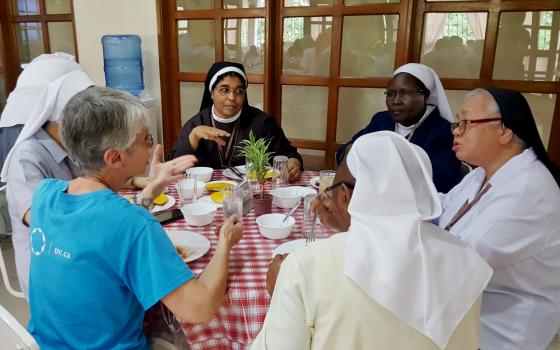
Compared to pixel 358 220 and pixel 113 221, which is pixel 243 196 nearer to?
pixel 113 221

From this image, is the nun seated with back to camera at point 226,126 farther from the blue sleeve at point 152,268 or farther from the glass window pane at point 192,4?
the blue sleeve at point 152,268

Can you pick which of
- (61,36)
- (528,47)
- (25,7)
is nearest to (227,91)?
(528,47)

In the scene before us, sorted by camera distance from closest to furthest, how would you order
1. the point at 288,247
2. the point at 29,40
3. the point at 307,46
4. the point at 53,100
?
the point at 288,247, the point at 53,100, the point at 307,46, the point at 29,40

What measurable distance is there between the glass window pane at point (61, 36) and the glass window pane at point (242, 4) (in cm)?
203

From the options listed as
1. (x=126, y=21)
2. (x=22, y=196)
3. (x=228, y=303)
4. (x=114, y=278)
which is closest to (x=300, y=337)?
(x=228, y=303)

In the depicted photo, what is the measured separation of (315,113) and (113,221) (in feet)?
9.27

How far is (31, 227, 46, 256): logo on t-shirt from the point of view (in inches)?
44.3

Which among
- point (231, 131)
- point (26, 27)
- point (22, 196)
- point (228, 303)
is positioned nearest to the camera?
point (228, 303)

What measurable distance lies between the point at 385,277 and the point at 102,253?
0.70 meters

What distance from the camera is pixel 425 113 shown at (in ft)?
8.35

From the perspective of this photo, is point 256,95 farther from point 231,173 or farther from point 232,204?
point 232,204

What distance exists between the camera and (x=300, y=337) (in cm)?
89

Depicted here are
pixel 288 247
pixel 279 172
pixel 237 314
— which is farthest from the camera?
pixel 279 172

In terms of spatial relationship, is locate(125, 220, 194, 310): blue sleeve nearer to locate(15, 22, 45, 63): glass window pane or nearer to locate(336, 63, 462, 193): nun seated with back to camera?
locate(336, 63, 462, 193): nun seated with back to camera
